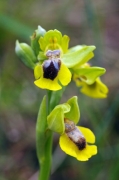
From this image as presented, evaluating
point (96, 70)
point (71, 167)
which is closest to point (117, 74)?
point (71, 167)

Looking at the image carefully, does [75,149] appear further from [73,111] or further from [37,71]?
[37,71]

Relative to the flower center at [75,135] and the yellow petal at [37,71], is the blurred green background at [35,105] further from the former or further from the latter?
the yellow petal at [37,71]

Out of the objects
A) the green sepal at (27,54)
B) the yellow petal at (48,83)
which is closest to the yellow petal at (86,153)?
the yellow petal at (48,83)

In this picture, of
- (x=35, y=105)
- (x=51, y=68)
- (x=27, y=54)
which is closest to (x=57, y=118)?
(x=51, y=68)

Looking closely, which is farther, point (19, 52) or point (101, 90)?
point (101, 90)

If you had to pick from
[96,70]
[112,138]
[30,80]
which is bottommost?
[112,138]

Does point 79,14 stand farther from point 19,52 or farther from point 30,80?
point 19,52

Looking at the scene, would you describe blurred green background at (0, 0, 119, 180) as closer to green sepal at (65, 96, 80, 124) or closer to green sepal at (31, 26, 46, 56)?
green sepal at (65, 96, 80, 124)

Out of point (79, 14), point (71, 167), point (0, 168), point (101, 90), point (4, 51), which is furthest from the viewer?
point (79, 14)
